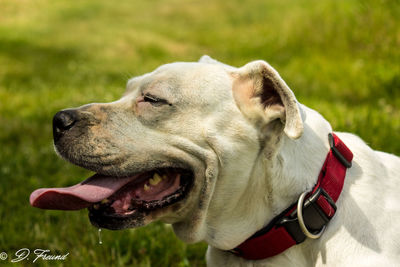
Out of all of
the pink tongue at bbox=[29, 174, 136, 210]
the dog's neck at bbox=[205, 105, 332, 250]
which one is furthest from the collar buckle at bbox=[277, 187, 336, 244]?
the pink tongue at bbox=[29, 174, 136, 210]

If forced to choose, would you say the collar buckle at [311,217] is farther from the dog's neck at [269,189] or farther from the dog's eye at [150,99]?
the dog's eye at [150,99]

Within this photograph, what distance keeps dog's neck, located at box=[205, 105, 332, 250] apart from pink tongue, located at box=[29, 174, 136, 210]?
2.04 ft

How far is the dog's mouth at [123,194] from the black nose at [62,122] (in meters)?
0.32

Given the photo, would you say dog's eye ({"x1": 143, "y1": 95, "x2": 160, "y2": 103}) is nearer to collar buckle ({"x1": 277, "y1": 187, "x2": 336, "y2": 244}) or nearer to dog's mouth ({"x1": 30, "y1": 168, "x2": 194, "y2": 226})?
dog's mouth ({"x1": 30, "y1": 168, "x2": 194, "y2": 226})

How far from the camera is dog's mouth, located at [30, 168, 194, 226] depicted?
2.79 metres

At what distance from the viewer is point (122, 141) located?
2789 mm

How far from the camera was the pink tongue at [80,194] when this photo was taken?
9.20ft

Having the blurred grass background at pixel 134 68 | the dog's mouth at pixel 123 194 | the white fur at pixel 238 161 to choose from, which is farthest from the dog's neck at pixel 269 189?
the blurred grass background at pixel 134 68

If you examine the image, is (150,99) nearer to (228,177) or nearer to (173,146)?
(173,146)

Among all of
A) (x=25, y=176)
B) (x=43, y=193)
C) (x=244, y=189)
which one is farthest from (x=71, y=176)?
(x=244, y=189)

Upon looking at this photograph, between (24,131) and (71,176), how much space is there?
1.75 metres

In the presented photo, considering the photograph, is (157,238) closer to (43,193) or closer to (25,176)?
(43,193)

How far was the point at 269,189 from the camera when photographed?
9.17 feet

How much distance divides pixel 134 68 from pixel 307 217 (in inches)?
346
